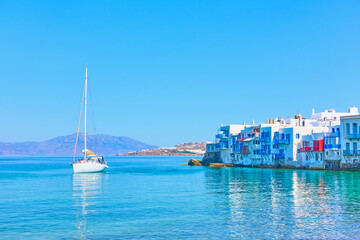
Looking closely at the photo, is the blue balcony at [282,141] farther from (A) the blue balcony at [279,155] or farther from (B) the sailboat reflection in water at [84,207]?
(B) the sailboat reflection in water at [84,207]

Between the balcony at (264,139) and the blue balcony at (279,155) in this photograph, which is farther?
Result: the balcony at (264,139)

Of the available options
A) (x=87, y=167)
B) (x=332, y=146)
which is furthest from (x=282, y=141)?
(x=87, y=167)

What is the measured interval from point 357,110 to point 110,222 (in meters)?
88.7

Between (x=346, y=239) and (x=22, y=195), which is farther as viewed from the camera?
(x=22, y=195)

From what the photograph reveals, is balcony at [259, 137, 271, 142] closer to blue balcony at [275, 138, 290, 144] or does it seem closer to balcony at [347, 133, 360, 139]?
blue balcony at [275, 138, 290, 144]

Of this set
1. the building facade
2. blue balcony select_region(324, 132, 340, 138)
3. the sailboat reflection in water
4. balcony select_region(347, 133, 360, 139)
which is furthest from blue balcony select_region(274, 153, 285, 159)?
the sailboat reflection in water

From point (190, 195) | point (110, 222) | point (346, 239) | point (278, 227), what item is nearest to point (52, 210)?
point (110, 222)

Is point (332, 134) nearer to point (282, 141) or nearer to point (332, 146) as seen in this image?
point (332, 146)

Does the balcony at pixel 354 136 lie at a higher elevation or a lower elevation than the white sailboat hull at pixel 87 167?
higher

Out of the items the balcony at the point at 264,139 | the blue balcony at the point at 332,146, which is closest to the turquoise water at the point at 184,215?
the blue balcony at the point at 332,146

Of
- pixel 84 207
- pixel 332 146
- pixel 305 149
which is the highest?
pixel 332 146

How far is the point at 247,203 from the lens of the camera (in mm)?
33812

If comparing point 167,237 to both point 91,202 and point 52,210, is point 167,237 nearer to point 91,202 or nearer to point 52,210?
point 52,210

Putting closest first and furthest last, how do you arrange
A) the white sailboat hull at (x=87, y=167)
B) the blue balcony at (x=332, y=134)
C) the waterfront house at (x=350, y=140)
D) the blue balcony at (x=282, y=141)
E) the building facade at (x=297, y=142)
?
1. the waterfront house at (x=350, y=140)
2. the white sailboat hull at (x=87, y=167)
3. the building facade at (x=297, y=142)
4. the blue balcony at (x=332, y=134)
5. the blue balcony at (x=282, y=141)
